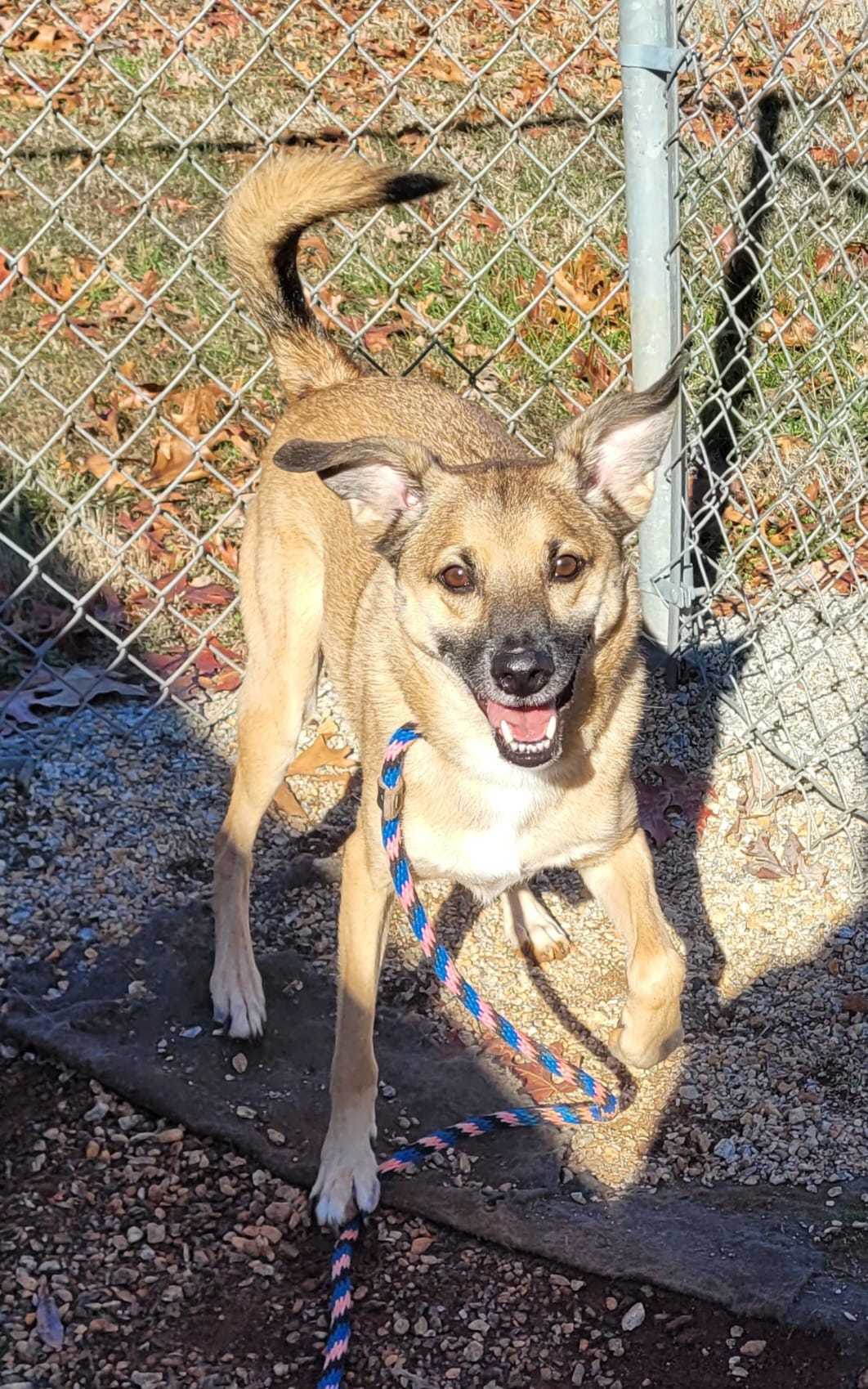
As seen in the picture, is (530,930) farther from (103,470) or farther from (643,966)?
(103,470)

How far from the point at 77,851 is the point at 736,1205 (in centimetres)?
186

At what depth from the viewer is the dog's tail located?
3357 mm

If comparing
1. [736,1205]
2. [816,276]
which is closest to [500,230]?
[816,276]

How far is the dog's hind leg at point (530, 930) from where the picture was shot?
3.68 m

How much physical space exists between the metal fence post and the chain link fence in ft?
0.10

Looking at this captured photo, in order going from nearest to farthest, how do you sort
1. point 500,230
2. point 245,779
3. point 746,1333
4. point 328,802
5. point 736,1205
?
point 746,1333, point 736,1205, point 245,779, point 328,802, point 500,230

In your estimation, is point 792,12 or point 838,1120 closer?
point 838,1120

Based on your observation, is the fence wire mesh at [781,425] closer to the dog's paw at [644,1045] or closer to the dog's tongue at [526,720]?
the dog's paw at [644,1045]

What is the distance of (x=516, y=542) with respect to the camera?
291 cm

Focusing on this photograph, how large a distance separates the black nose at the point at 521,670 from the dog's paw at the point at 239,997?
3.40ft

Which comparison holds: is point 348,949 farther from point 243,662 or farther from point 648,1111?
point 243,662

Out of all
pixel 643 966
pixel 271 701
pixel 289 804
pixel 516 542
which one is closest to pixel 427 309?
pixel 289 804

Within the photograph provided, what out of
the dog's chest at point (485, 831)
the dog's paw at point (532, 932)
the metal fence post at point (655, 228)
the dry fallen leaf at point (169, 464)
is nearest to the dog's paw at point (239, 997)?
the dog's chest at point (485, 831)

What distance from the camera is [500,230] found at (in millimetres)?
6488
